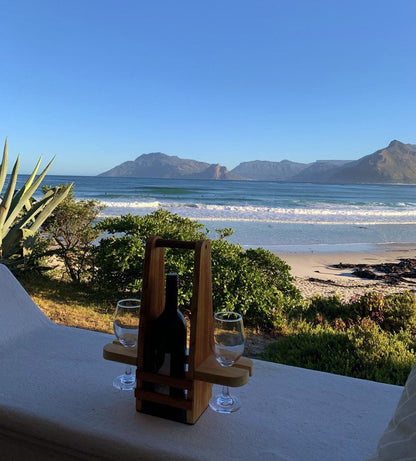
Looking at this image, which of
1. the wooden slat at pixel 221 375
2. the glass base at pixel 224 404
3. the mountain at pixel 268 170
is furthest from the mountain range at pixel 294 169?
the wooden slat at pixel 221 375

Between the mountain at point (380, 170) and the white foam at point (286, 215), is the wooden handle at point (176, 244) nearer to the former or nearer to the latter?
the white foam at point (286, 215)

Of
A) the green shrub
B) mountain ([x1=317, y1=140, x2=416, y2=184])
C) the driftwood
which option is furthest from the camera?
mountain ([x1=317, y1=140, x2=416, y2=184])

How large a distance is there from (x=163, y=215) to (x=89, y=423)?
14.2 ft

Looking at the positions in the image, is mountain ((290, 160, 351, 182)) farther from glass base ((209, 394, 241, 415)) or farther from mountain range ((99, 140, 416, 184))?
glass base ((209, 394, 241, 415))

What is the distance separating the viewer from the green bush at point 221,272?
4.03 m

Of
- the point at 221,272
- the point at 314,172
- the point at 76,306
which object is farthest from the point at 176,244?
the point at 314,172

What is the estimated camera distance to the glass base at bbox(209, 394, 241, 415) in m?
1.17

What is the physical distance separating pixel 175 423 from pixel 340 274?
6884 millimetres

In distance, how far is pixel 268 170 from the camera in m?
96.4

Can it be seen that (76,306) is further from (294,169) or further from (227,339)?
(294,169)

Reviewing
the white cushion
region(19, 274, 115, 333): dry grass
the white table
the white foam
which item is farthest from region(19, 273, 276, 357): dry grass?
the white foam

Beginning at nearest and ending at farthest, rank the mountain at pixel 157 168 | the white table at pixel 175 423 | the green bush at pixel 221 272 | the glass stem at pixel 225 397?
the white table at pixel 175 423, the glass stem at pixel 225 397, the green bush at pixel 221 272, the mountain at pixel 157 168

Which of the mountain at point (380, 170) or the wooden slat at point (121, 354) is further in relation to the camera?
the mountain at point (380, 170)

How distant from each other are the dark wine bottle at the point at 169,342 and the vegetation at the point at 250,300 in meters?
2.20
